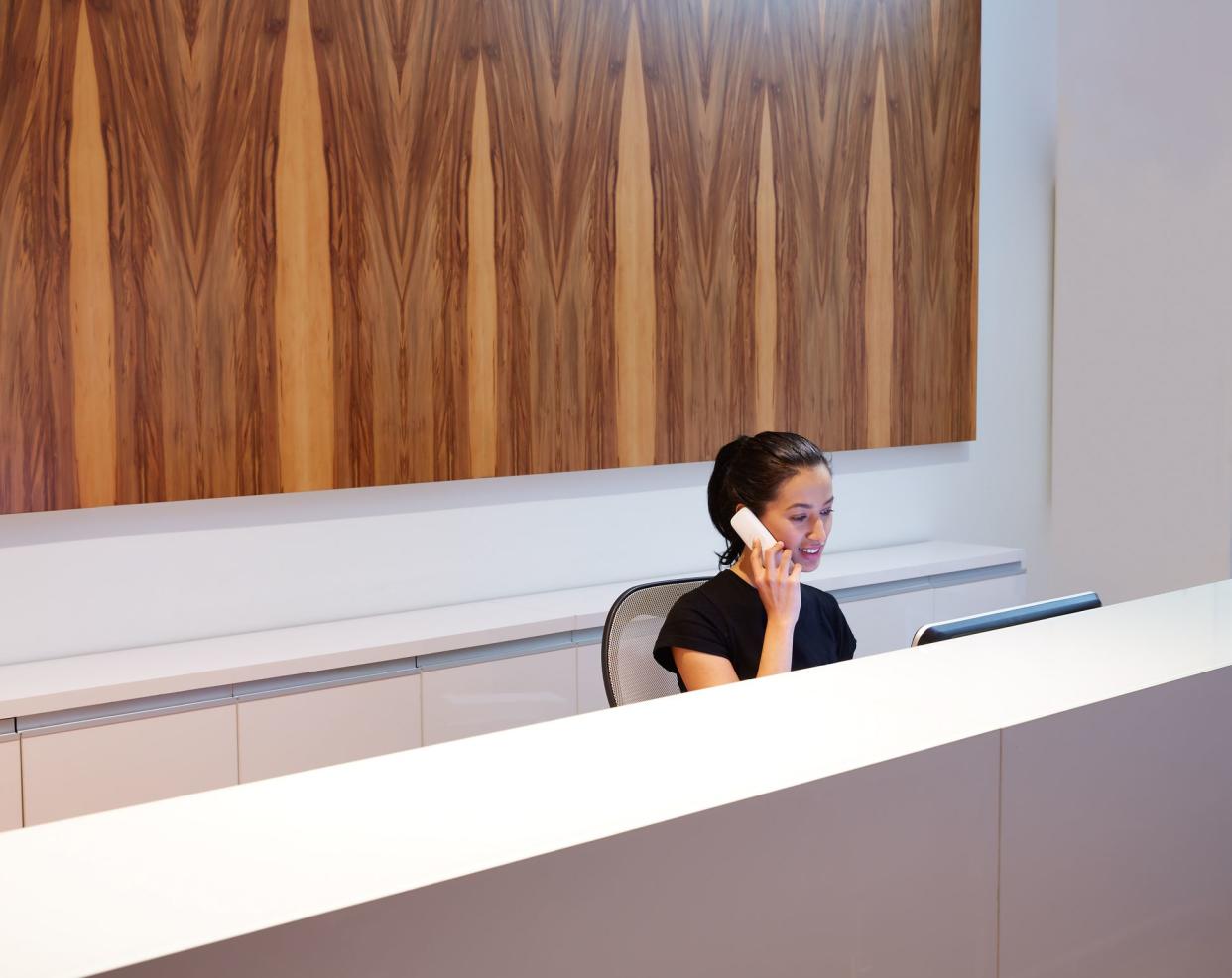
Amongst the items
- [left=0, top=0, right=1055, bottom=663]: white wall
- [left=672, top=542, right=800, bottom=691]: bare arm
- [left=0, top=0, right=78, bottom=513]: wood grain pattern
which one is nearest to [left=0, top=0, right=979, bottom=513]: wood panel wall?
[left=0, top=0, right=78, bottom=513]: wood grain pattern

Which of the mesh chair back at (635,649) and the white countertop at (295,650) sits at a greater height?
the mesh chair back at (635,649)

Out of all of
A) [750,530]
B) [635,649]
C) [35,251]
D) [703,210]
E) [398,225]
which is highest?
[703,210]

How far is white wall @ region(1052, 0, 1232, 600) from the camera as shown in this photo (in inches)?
180

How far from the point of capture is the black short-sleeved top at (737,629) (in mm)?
2379

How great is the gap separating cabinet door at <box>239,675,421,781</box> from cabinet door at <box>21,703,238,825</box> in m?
0.05

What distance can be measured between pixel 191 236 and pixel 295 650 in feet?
3.45

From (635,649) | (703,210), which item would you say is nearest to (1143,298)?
(703,210)

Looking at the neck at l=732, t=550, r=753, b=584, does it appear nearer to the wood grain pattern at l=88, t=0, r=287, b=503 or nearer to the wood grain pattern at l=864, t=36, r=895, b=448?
the wood grain pattern at l=88, t=0, r=287, b=503

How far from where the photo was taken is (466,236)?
355 centimetres

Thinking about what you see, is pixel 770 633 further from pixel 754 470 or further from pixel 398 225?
pixel 398 225

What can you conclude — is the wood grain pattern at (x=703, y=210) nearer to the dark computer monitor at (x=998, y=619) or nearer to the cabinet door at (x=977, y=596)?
the cabinet door at (x=977, y=596)

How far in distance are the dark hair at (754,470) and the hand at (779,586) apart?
139 millimetres

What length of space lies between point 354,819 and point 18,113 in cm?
247

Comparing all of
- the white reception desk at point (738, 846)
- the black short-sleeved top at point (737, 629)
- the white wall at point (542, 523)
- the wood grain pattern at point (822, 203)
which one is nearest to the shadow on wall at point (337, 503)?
the white wall at point (542, 523)
